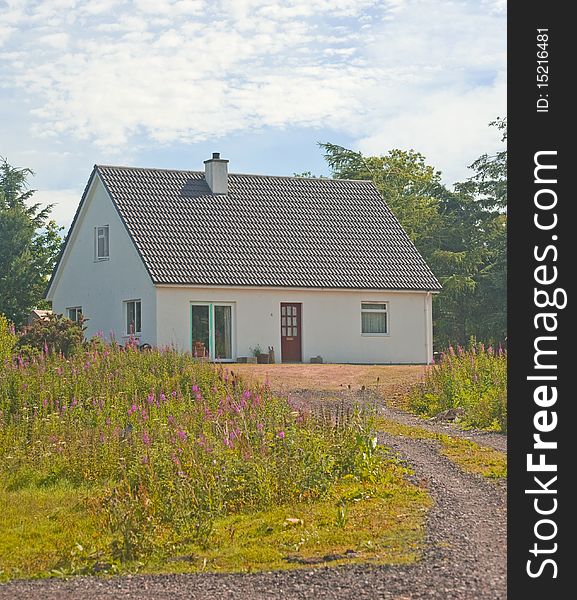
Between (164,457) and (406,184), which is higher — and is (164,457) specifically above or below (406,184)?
below

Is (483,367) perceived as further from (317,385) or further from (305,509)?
(305,509)

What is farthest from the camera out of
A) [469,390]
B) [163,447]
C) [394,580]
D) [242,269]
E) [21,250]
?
[21,250]

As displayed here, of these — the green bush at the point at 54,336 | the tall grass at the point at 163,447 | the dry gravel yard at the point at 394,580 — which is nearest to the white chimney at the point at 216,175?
the green bush at the point at 54,336

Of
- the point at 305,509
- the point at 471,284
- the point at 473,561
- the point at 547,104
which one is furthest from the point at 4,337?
the point at 471,284

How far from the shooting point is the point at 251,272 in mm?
35062

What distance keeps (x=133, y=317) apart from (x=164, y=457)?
79.4 ft

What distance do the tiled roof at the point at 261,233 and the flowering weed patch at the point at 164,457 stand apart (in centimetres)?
1634

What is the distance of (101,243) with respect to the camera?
38.0 m

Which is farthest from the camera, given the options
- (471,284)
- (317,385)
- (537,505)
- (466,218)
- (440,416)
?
(466,218)

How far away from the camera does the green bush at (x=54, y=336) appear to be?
24453 millimetres

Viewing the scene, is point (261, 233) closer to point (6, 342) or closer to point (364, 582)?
point (6, 342)

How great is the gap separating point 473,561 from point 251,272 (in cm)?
2677

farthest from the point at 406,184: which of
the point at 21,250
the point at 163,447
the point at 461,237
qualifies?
the point at 163,447

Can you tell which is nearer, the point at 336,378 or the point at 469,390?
the point at 469,390
